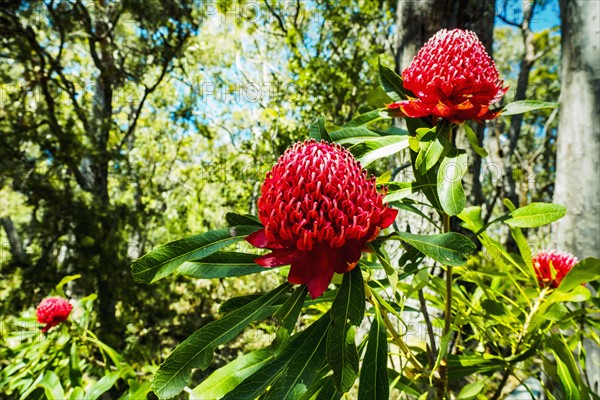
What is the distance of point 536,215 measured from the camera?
2.54 feet

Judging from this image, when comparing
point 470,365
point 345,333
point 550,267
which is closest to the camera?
point 345,333

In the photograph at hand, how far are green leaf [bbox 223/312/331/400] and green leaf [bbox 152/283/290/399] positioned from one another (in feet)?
0.25

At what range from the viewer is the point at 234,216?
2.39ft

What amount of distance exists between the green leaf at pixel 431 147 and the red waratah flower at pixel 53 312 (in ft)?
5.46

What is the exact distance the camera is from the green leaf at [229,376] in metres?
0.73

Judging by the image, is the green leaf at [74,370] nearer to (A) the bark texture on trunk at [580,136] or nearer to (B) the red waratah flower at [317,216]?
(B) the red waratah flower at [317,216]

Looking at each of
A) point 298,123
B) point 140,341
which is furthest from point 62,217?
point 298,123

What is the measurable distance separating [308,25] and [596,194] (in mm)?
5683

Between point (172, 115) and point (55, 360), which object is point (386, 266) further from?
point (172, 115)

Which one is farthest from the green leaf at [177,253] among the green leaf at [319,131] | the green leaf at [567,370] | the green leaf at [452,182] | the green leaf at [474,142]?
the green leaf at [567,370]

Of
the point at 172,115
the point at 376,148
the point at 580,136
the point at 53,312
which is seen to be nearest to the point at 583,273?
the point at 376,148

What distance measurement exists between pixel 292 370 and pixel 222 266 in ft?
0.72

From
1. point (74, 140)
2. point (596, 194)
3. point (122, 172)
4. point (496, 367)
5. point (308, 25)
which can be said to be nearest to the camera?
point (496, 367)

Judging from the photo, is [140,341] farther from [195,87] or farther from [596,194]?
[596,194]
